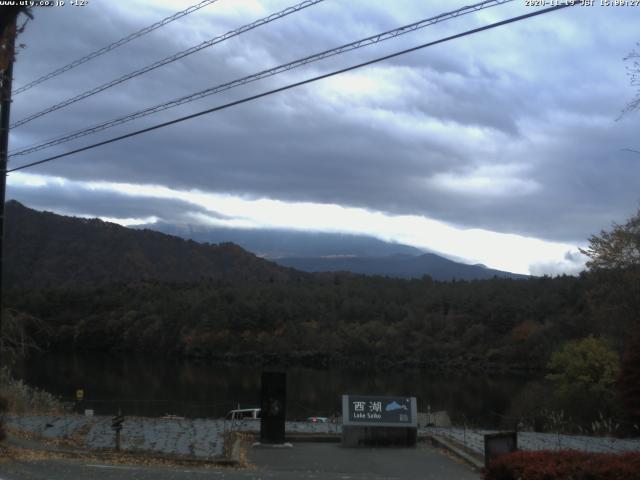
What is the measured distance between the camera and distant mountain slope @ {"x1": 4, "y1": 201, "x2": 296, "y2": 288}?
15538cm

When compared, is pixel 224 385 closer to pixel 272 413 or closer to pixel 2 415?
pixel 272 413

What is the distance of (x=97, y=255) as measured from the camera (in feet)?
538

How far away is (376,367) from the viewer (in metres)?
95.6

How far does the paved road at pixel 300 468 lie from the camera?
13.2m

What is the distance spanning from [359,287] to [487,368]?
1844 inches

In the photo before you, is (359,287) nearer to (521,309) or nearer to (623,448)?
(521,309)

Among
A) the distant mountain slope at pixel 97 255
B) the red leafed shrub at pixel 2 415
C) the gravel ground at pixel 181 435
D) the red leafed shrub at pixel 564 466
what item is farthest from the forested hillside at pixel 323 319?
the red leafed shrub at pixel 564 466

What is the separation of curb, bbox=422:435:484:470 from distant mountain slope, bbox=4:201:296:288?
5178 inches

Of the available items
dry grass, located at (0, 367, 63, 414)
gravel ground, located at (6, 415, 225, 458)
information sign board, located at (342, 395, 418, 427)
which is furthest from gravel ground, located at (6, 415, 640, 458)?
dry grass, located at (0, 367, 63, 414)

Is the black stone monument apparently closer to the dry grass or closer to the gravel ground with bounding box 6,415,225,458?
the gravel ground with bounding box 6,415,225,458

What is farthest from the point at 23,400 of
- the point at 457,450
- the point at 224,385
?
the point at 224,385

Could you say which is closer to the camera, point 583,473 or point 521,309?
point 583,473

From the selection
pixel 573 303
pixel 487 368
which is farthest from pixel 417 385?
pixel 573 303

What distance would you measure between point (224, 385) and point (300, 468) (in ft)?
189
